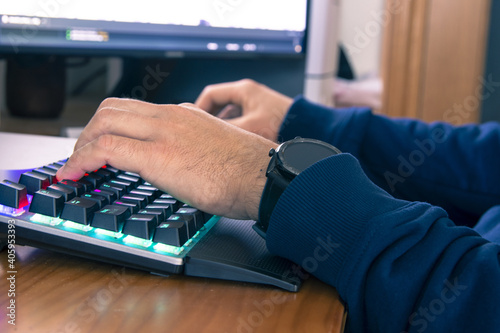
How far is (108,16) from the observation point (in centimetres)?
76

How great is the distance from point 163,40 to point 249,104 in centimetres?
17

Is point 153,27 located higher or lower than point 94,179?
higher

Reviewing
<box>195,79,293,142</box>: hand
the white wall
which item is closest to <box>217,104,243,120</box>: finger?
<box>195,79,293,142</box>: hand

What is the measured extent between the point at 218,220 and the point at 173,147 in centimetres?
8

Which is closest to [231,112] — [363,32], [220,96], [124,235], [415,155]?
[220,96]

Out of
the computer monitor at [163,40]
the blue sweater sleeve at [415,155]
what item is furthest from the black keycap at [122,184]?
the blue sweater sleeve at [415,155]

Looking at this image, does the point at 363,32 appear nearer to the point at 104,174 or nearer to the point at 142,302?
the point at 104,174

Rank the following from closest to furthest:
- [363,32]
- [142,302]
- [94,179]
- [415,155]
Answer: [142,302] → [94,179] → [415,155] → [363,32]

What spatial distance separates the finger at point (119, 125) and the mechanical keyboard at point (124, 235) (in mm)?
64

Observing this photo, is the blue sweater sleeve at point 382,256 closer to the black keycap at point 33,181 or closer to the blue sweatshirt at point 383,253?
the blue sweatshirt at point 383,253

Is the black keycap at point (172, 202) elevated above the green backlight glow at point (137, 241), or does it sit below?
above

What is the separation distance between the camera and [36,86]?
2.75 ft

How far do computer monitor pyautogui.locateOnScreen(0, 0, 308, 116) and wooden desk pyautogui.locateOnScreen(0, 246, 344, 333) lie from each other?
33cm

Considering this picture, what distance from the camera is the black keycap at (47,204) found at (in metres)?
0.38
